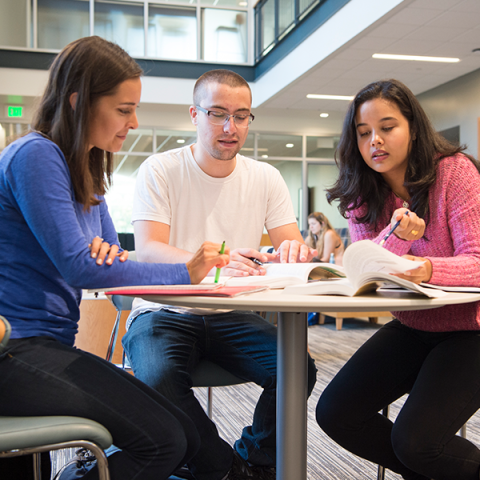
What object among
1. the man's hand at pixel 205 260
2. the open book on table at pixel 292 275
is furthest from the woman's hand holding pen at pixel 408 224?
the man's hand at pixel 205 260

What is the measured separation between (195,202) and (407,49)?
17.6 ft

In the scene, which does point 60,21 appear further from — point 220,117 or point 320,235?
point 220,117

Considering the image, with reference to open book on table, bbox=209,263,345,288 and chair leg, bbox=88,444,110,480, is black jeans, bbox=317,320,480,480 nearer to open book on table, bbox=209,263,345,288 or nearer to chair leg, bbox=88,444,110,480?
open book on table, bbox=209,263,345,288

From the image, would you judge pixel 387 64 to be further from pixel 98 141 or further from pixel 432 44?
pixel 98 141

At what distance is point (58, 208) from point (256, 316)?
875 mm

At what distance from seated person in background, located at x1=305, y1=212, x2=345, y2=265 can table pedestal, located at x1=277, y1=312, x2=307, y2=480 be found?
4.65 meters

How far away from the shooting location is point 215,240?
72.2 inches

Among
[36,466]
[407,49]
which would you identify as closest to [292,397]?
[36,466]

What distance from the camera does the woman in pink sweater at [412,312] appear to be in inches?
45.8

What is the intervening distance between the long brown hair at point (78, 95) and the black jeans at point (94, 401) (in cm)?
37

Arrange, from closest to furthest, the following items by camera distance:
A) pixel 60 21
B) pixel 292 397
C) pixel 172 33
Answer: pixel 292 397 < pixel 60 21 < pixel 172 33

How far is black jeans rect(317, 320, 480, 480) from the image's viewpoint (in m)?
1.15

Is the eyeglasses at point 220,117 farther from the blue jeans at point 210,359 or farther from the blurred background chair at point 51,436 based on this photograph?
the blurred background chair at point 51,436

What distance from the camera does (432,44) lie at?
19.8 ft
